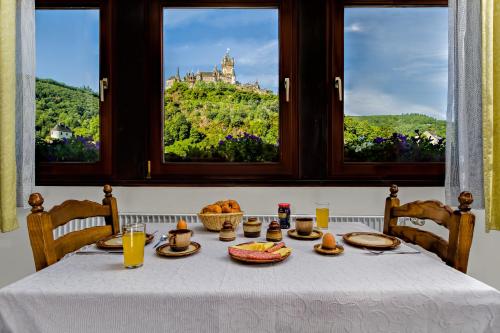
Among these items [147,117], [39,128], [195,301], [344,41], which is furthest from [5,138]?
[344,41]

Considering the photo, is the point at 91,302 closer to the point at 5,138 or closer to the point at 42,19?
the point at 5,138

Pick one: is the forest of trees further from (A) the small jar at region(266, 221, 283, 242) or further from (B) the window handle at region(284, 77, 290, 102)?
(A) the small jar at region(266, 221, 283, 242)

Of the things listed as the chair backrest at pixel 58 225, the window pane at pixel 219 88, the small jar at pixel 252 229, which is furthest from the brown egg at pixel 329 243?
the window pane at pixel 219 88

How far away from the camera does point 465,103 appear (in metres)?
1.89

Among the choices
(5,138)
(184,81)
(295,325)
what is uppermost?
(184,81)

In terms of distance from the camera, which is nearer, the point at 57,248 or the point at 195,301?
the point at 195,301

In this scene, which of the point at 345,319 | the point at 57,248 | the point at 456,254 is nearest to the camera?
the point at 345,319

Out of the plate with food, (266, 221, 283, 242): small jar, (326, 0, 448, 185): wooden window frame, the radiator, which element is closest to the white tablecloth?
the plate with food

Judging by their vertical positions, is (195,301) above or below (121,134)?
below

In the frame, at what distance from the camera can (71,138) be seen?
222cm

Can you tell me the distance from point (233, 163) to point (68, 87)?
3.78 feet

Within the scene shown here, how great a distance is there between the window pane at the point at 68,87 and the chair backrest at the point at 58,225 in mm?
805

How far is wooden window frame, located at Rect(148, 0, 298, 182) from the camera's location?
215cm

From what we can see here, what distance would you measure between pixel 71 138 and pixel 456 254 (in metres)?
2.15
